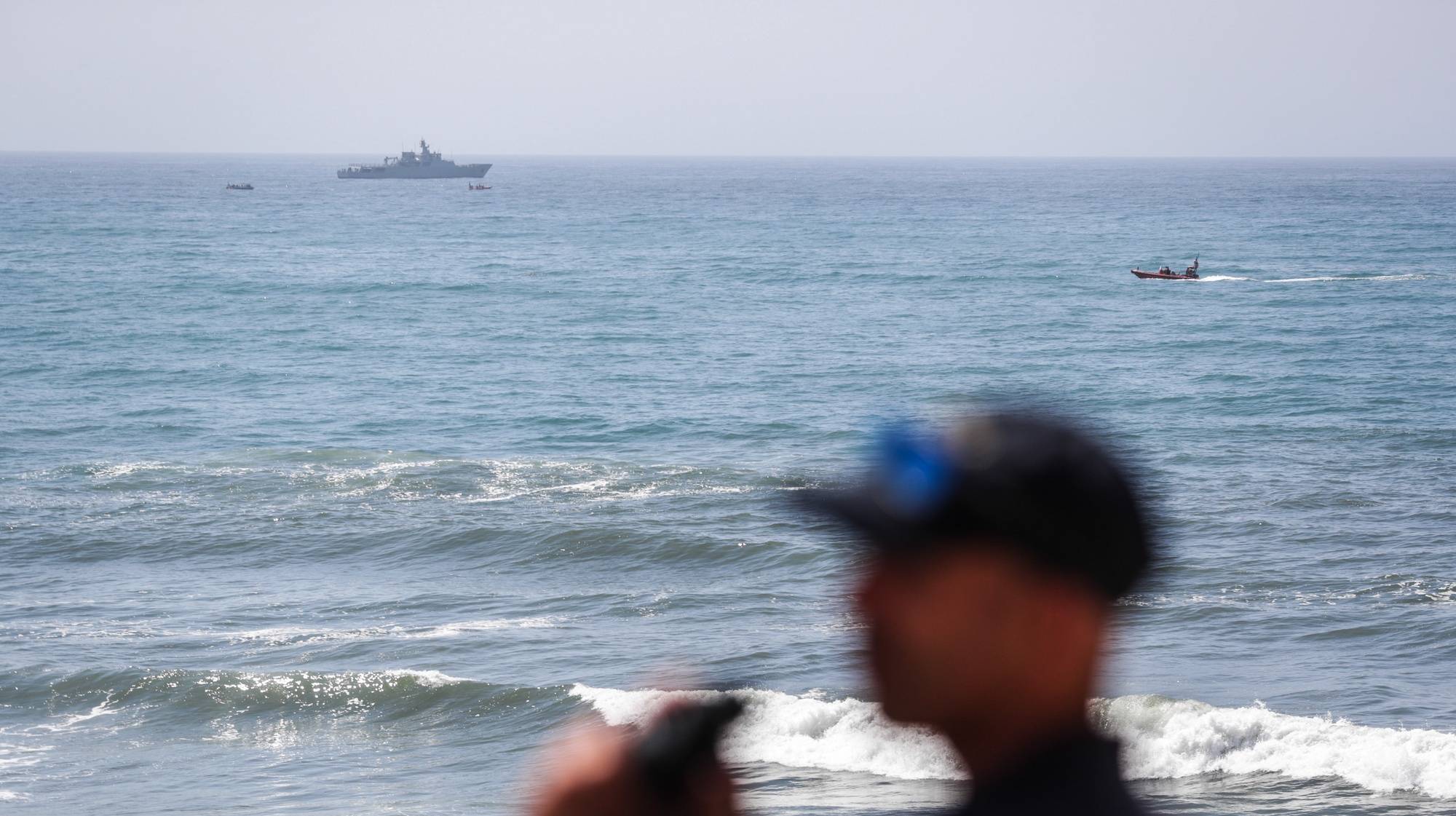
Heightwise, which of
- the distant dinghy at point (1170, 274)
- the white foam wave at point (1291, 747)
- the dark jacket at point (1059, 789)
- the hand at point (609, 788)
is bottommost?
the white foam wave at point (1291, 747)

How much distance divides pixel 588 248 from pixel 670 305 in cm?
3011

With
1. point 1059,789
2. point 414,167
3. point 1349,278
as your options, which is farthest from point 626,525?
point 414,167

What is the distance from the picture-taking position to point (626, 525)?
76.1ft

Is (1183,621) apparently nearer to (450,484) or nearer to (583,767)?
(450,484)

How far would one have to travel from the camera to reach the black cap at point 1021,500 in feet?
4.01

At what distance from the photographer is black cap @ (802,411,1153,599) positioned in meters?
1.22

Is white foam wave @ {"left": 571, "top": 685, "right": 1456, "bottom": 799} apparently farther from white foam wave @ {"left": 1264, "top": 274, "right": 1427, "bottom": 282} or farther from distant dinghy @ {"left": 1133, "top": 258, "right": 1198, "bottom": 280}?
white foam wave @ {"left": 1264, "top": 274, "right": 1427, "bottom": 282}

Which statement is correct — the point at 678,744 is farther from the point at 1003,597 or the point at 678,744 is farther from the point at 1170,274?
the point at 1170,274

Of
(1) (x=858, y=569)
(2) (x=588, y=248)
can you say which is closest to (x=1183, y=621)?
(1) (x=858, y=569)

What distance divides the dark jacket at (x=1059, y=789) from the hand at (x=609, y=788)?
0.23m

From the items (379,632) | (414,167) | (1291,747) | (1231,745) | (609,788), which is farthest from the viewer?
(414,167)

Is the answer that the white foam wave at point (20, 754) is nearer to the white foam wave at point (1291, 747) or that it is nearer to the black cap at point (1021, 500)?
the white foam wave at point (1291, 747)

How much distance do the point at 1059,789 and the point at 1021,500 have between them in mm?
266

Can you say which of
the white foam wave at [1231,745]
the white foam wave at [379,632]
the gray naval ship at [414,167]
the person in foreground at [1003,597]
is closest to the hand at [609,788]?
the person in foreground at [1003,597]
